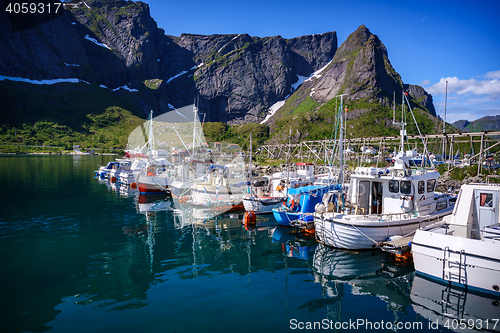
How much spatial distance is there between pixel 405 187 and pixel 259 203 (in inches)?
519

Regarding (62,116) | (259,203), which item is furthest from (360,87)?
(62,116)

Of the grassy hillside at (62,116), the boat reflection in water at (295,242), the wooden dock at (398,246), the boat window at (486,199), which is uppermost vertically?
the grassy hillside at (62,116)

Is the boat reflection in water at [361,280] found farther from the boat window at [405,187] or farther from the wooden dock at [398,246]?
the boat window at [405,187]

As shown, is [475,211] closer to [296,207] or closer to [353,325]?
[353,325]

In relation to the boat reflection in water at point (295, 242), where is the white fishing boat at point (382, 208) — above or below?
above

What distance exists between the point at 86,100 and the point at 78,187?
559ft

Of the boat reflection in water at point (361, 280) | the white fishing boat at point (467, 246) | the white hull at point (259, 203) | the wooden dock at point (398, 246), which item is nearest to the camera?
the boat reflection in water at point (361, 280)

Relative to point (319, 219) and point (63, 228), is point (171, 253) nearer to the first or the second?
point (319, 219)

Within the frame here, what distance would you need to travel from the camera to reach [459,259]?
11.6 metres

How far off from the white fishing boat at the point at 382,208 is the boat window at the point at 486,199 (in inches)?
135

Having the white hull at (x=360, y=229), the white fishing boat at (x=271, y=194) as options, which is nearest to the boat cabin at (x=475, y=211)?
the white hull at (x=360, y=229)

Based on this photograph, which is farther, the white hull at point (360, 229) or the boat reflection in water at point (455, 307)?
the white hull at point (360, 229)

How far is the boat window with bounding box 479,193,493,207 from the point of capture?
45.8ft

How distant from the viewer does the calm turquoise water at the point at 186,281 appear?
32.7 feet
